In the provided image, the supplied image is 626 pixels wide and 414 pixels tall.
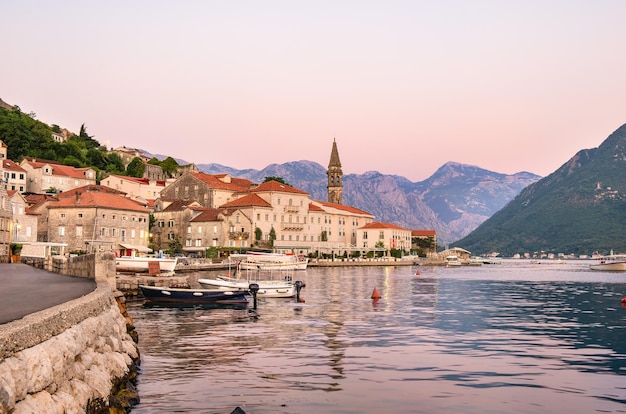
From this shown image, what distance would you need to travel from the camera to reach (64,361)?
11.9 meters

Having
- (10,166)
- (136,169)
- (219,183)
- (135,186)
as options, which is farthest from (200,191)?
(136,169)

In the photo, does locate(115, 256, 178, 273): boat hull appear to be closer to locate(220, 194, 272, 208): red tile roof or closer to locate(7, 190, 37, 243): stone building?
locate(7, 190, 37, 243): stone building

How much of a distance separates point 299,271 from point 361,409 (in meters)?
97.8

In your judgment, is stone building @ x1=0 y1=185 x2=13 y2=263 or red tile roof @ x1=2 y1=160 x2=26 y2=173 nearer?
stone building @ x1=0 y1=185 x2=13 y2=263

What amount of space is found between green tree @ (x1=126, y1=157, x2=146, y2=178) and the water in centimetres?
13930

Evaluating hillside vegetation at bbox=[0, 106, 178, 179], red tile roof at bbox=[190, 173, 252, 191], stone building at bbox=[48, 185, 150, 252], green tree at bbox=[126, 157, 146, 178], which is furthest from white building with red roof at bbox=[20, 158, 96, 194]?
green tree at bbox=[126, 157, 146, 178]

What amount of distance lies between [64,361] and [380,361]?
47.7 ft

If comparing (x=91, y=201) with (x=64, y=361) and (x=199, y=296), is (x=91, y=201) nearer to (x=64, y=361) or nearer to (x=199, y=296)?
(x=199, y=296)

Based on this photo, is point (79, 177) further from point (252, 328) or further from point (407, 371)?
point (407, 371)

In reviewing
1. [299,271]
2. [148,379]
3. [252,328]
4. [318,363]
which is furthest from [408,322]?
[299,271]

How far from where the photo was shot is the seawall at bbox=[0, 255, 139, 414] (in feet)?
31.4

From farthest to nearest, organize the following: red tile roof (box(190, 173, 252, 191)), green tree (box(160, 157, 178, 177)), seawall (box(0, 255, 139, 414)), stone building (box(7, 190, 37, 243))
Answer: green tree (box(160, 157, 178, 177)), red tile roof (box(190, 173, 252, 191)), stone building (box(7, 190, 37, 243)), seawall (box(0, 255, 139, 414))

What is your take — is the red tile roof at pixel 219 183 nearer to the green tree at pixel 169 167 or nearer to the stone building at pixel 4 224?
the green tree at pixel 169 167

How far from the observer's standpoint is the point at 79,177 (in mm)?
138000
